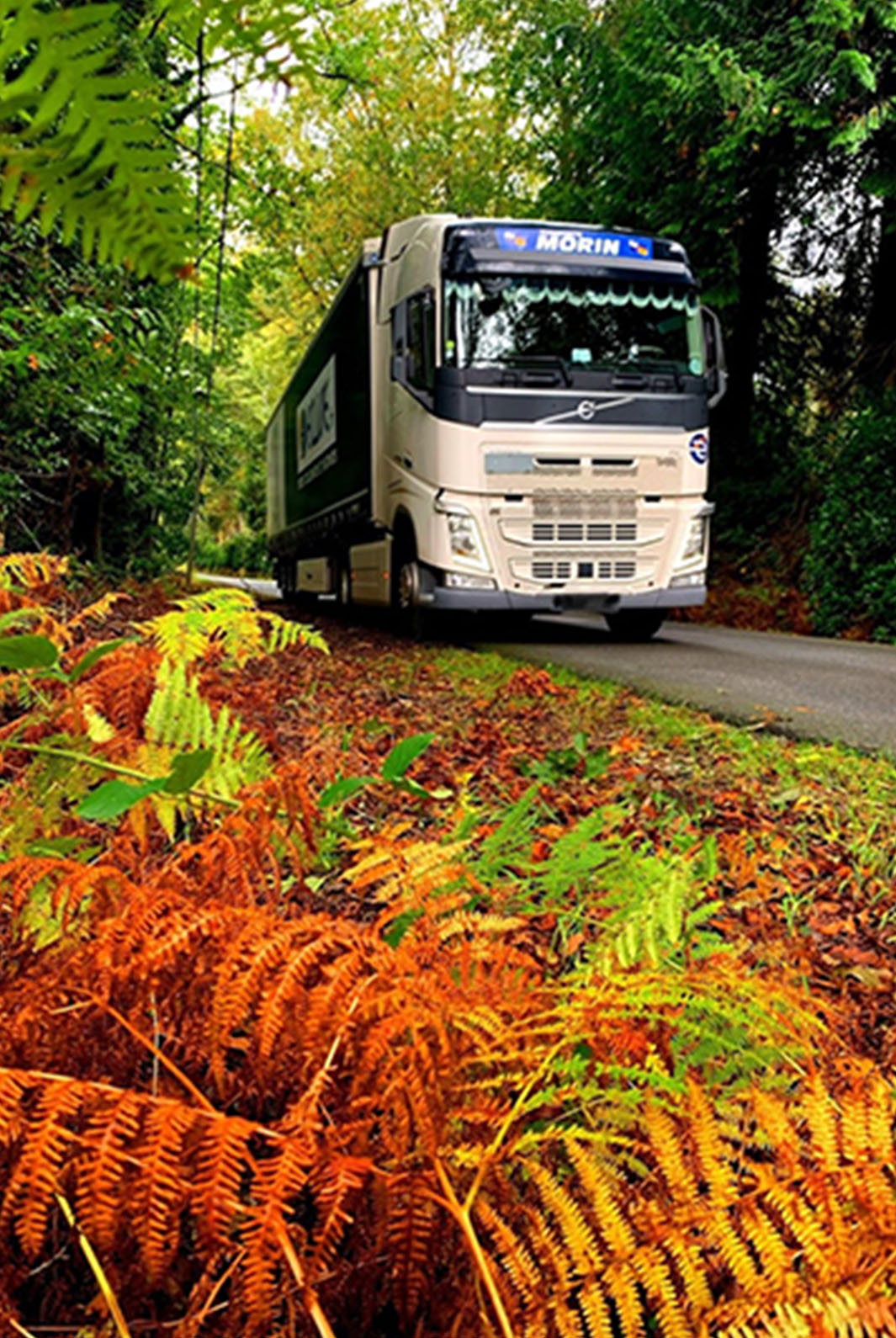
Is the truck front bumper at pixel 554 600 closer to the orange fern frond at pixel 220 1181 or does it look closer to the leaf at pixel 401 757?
the leaf at pixel 401 757

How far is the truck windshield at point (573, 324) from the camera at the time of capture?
328 inches

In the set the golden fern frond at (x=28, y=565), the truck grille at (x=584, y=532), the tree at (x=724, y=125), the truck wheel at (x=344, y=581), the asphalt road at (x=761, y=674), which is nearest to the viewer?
the golden fern frond at (x=28, y=565)

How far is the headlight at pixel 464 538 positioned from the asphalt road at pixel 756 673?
785 millimetres

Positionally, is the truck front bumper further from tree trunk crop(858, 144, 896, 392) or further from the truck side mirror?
tree trunk crop(858, 144, 896, 392)

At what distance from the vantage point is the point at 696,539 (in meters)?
9.16

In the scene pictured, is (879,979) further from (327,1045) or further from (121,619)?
(121,619)

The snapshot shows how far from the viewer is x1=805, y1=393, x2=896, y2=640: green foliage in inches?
455

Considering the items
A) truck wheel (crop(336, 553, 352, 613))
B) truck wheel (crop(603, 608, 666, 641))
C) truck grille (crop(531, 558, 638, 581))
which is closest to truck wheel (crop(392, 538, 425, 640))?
truck grille (crop(531, 558, 638, 581))

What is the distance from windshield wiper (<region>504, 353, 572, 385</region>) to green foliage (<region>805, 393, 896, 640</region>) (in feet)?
16.9

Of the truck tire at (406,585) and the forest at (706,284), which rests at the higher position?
the forest at (706,284)

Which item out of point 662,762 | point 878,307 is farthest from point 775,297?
point 662,762

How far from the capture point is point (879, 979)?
183 centimetres

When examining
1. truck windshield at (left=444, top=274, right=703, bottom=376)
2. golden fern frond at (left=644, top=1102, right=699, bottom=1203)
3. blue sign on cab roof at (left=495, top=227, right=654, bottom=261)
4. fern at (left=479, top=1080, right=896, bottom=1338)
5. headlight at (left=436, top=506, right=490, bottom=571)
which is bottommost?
fern at (left=479, top=1080, right=896, bottom=1338)

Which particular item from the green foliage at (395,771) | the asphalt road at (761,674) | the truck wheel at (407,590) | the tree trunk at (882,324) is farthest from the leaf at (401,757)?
the tree trunk at (882,324)
